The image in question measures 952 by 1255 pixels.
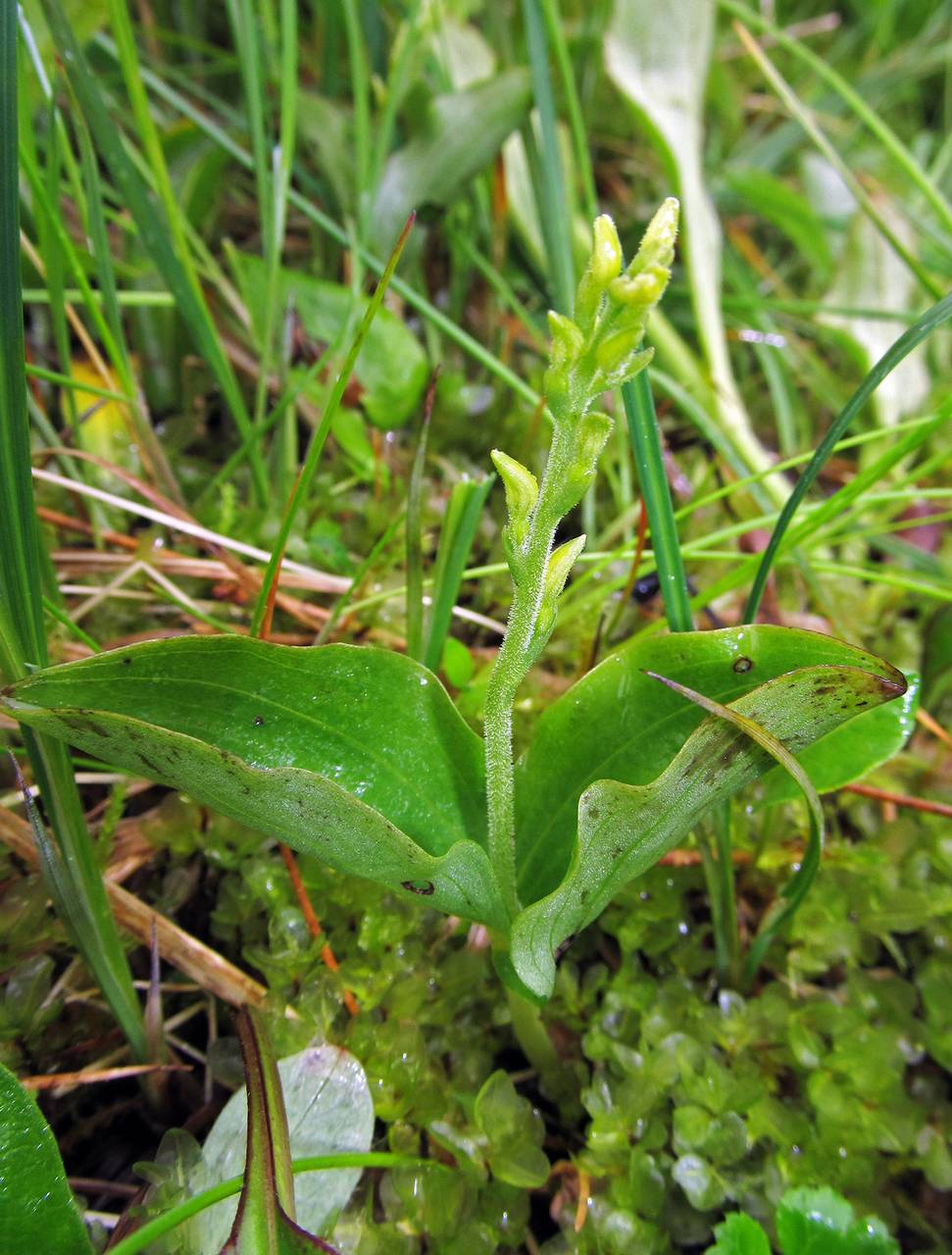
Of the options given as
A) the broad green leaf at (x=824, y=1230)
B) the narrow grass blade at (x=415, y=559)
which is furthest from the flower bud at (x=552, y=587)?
the broad green leaf at (x=824, y=1230)

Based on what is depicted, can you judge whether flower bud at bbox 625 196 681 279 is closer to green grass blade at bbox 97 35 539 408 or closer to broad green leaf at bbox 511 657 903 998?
broad green leaf at bbox 511 657 903 998

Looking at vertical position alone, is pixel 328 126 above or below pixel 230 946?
above

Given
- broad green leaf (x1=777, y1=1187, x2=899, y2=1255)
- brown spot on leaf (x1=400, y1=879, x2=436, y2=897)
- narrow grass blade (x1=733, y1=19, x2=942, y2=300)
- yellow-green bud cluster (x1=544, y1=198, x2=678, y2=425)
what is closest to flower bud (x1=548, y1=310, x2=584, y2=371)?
yellow-green bud cluster (x1=544, y1=198, x2=678, y2=425)

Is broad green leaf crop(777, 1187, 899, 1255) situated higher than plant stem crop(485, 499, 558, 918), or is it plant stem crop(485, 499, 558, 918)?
plant stem crop(485, 499, 558, 918)

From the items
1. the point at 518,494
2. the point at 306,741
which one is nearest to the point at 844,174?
the point at 518,494

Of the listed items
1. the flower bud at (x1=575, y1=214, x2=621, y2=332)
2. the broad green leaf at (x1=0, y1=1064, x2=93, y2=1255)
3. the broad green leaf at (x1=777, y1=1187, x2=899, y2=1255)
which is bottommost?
the broad green leaf at (x1=777, y1=1187, x2=899, y2=1255)

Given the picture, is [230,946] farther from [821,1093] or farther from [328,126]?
[328,126]

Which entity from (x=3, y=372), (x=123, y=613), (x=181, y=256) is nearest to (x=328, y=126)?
(x=181, y=256)
